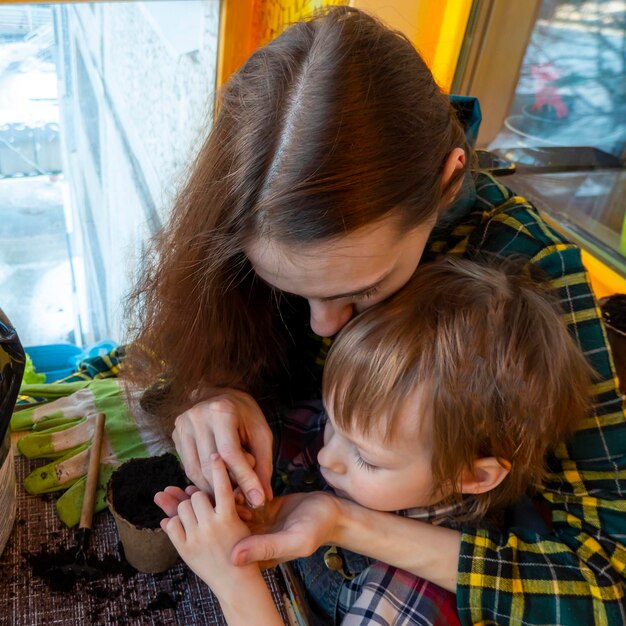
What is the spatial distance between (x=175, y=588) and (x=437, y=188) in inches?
26.3

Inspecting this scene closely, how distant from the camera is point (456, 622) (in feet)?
2.64

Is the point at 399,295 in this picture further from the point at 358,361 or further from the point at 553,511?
the point at 553,511

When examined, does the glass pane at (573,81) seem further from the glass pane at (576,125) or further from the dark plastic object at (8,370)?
the dark plastic object at (8,370)

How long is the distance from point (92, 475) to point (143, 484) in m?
0.13

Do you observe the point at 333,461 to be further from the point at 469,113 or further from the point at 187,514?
the point at 469,113

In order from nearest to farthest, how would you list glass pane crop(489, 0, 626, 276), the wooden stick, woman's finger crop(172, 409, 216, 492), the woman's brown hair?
1. the woman's brown hair
2. woman's finger crop(172, 409, 216, 492)
3. the wooden stick
4. glass pane crop(489, 0, 626, 276)

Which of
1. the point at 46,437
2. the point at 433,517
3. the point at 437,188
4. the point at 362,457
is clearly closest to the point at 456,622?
the point at 433,517

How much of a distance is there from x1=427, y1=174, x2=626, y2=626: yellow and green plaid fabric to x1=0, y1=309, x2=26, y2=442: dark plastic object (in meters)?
0.61

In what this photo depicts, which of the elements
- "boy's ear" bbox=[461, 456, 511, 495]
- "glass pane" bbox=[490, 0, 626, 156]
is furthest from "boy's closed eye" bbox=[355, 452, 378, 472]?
"glass pane" bbox=[490, 0, 626, 156]

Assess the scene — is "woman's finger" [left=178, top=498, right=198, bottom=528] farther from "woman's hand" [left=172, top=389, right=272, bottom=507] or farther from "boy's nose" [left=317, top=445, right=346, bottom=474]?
"boy's nose" [left=317, top=445, right=346, bottom=474]

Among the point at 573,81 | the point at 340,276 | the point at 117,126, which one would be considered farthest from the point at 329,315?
the point at 117,126

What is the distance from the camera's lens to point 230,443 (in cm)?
84

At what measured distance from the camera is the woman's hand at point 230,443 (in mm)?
809

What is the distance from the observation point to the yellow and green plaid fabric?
0.77 m
